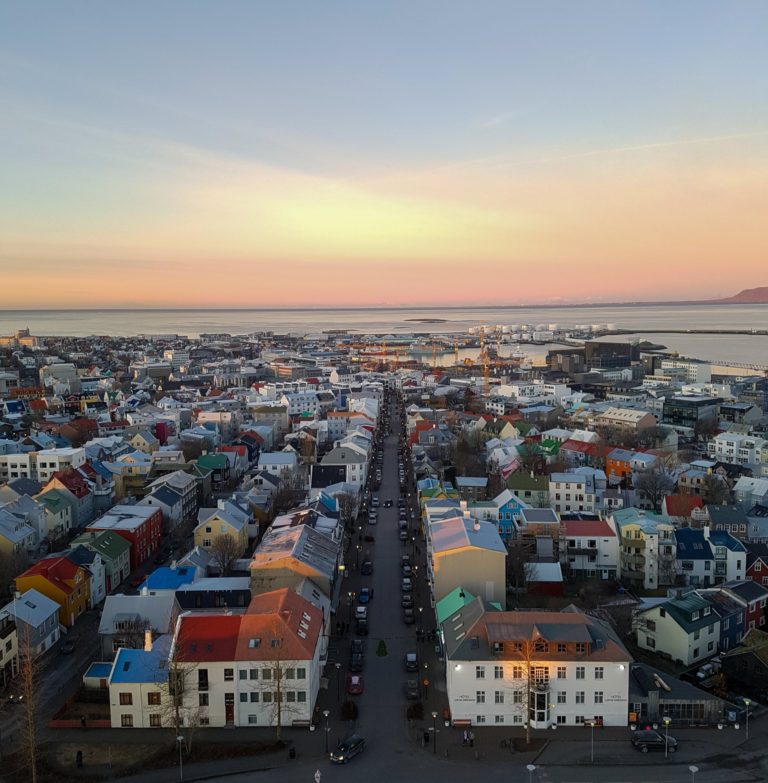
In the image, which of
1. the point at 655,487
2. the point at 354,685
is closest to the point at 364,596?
the point at 354,685

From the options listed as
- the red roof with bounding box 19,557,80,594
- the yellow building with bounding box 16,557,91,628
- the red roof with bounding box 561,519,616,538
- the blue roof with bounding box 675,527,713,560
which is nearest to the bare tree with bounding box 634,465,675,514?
the blue roof with bounding box 675,527,713,560

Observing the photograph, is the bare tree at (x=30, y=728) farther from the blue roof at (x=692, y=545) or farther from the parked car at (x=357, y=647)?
the blue roof at (x=692, y=545)

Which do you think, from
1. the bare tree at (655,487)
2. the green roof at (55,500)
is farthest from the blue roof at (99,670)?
the bare tree at (655,487)

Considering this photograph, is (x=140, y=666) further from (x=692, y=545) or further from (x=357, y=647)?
(x=692, y=545)

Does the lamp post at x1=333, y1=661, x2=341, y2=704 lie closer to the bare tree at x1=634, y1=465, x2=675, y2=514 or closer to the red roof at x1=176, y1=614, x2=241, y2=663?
the red roof at x1=176, y1=614, x2=241, y2=663

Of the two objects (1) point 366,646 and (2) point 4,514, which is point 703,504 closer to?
(1) point 366,646
